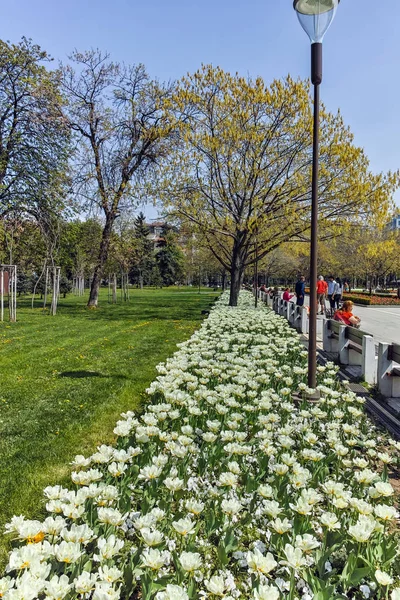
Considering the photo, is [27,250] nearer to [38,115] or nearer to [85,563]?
[38,115]

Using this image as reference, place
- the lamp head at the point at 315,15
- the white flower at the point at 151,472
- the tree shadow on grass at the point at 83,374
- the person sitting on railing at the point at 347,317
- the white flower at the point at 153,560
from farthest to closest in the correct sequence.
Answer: the person sitting on railing at the point at 347,317 < the tree shadow on grass at the point at 83,374 < the lamp head at the point at 315,15 < the white flower at the point at 151,472 < the white flower at the point at 153,560

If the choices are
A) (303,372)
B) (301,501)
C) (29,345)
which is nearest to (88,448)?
(301,501)

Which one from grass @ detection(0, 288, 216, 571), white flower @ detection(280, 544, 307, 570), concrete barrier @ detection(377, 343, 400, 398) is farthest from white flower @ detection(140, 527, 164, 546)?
concrete barrier @ detection(377, 343, 400, 398)

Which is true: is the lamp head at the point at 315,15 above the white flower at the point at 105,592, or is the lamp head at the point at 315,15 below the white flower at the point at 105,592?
above

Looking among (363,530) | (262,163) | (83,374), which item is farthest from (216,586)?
(262,163)

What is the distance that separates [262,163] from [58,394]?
14.1 meters

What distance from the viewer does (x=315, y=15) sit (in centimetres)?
555

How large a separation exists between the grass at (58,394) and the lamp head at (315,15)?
5.71 metres

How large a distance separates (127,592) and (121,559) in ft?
1.36

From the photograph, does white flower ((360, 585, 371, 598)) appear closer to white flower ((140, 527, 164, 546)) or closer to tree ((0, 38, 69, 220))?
white flower ((140, 527, 164, 546))

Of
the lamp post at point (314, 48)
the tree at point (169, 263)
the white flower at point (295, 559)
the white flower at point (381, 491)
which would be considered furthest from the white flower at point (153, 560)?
the tree at point (169, 263)

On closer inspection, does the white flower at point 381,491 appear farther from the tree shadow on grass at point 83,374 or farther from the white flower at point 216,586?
the tree shadow on grass at point 83,374

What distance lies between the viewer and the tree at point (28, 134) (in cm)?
1716

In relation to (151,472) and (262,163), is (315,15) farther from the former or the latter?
(262,163)
